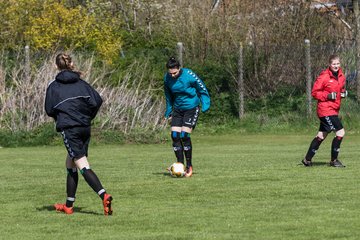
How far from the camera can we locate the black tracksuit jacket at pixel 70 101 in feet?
38.4

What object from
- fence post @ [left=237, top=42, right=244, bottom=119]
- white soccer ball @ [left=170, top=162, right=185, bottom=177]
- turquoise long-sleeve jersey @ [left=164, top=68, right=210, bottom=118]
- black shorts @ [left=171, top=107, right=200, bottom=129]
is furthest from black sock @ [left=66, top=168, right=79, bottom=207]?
fence post @ [left=237, top=42, right=244, bottom=119]

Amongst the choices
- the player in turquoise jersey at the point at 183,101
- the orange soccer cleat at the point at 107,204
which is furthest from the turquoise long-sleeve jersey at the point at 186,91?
the orange soccer cleat at the point at 107,204

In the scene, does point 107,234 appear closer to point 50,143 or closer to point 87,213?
point 87,213

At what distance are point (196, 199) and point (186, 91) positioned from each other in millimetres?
3641

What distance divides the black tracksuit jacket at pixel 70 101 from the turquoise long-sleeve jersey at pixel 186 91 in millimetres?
4390

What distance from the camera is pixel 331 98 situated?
16.9 meters

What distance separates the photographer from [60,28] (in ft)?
99.1

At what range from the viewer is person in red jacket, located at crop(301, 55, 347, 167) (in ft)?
55.3

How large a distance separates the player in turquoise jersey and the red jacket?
6.22ft

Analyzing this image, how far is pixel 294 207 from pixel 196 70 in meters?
18.4

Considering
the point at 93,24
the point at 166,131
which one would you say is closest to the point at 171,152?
the point at 166,131

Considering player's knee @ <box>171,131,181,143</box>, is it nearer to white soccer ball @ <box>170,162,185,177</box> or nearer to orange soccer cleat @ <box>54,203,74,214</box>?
white soccer ball @ <box>170,162,185,177</box>

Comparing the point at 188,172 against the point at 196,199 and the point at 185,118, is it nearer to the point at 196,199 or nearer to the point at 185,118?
the point at 185,118

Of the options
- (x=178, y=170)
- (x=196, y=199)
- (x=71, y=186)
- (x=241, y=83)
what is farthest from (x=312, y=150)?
(x=241, y=83)
